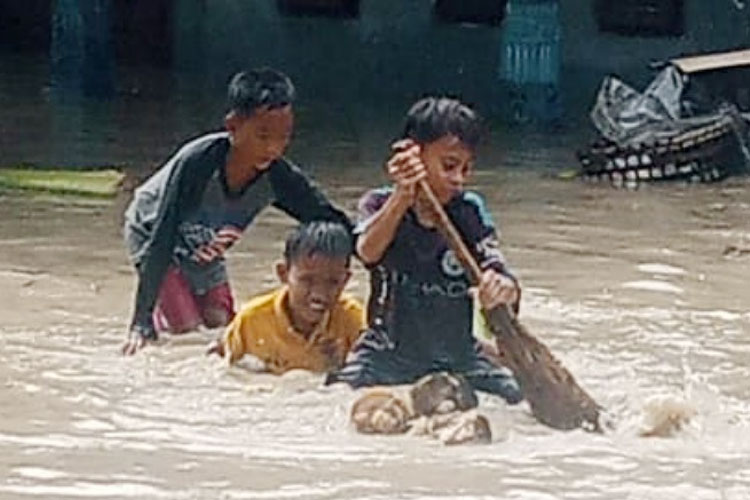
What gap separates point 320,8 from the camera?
20531 mm

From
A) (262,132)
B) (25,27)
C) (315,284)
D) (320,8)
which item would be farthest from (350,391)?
(25,27)

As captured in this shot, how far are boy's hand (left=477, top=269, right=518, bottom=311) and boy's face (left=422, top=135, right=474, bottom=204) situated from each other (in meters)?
0.31

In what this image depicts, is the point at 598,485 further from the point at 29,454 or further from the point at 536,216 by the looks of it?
the point at 536,216

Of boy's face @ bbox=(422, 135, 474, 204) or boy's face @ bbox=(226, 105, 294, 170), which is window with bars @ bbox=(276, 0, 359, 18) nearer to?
boy's face @ bbox=(226, 105, 294, 170)

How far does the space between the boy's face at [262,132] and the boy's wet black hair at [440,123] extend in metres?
1.02

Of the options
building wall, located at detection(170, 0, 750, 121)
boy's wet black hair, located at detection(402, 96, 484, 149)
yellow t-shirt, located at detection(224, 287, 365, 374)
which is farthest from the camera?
building wall, located at detection(170, 0, 750, 121)

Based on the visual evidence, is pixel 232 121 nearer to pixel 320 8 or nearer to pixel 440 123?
pixel 440 123

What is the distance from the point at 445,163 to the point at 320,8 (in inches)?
512

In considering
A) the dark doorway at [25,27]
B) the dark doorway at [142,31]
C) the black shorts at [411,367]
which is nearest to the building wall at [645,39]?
the dark doorway at [142,31]

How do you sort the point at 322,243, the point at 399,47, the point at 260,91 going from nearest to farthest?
the point at 322,243, the point at 260,91, the point at 399,47

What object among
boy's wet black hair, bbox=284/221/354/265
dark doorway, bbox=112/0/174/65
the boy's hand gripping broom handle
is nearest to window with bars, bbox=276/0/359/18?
dark doorway, bbox=112/0/174/65

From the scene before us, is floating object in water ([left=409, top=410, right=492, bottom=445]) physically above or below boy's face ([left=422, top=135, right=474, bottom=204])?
below

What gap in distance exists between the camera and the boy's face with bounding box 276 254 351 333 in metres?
8.09

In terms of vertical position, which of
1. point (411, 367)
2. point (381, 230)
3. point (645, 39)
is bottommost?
point (645, 39)
